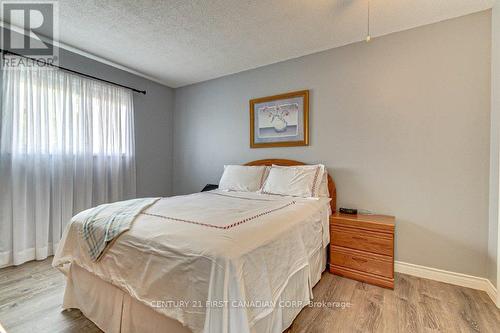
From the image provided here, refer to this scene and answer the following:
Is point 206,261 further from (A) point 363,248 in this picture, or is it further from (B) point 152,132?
(B) point 152,132

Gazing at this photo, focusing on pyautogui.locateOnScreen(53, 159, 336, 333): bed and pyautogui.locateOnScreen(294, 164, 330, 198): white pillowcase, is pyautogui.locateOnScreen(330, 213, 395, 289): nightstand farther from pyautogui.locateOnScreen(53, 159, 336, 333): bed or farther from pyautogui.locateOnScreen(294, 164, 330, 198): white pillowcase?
pyautogui.locateOnScreen(53, 159, 336, 333): bed

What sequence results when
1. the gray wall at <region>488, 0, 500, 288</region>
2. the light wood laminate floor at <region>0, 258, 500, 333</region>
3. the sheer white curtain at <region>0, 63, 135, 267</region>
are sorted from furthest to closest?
the sheer white curtain at <region>0, 63, 135, 267</region>
the gray wall at <region>488, 0, 500, 288</region>
the light wood laminate floor at <region>0, 258, 500, 333</region>

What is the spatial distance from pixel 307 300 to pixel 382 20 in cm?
263

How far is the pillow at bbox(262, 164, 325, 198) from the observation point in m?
2.43

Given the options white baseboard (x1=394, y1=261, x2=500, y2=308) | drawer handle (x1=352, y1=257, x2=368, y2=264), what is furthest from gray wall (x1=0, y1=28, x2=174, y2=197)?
white baseboard (x1=394, y1=261, x2=500, y2=308)

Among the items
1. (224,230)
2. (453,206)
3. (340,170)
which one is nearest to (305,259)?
(224,230)

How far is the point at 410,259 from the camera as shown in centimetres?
225

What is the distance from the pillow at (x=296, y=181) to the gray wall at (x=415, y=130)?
311 millimetres

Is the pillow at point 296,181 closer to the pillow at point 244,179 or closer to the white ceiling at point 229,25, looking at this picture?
the pillow at point 244,179

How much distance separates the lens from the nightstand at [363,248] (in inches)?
78.2

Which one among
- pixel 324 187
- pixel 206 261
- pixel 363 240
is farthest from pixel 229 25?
pixel 363 240

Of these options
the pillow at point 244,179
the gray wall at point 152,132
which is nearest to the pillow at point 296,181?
the pillow at point 244,179

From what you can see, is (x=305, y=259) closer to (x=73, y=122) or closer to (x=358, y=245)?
(x=358, y=245)

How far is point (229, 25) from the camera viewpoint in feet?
7.36
